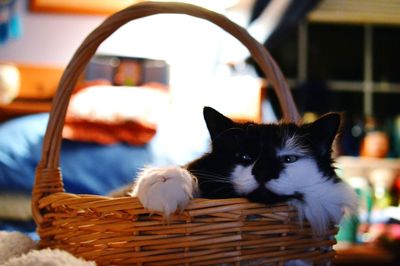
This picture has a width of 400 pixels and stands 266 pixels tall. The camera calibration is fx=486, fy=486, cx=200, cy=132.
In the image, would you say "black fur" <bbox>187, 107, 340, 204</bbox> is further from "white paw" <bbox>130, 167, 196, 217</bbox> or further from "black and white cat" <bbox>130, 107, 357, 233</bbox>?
"white paw" <bbox>130, 167, 196, 217</bbox>

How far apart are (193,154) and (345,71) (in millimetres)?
1713

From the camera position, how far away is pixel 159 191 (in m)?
0.65

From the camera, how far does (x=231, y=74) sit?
9.75ft

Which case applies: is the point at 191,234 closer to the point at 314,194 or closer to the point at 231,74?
the point at 314,194

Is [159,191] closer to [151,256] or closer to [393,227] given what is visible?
[151,256]

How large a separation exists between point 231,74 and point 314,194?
2297mm

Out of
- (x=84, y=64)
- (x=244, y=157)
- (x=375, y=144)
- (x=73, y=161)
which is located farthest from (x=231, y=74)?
(x=244, y=157)

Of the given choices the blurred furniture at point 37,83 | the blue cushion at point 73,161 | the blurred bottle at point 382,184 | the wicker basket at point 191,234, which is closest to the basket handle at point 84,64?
the wicker basket at point 191,234

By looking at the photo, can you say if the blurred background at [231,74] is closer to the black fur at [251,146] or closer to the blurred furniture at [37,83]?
the blurred furniture at [37,83]

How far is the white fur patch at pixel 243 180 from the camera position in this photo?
0.73 metres

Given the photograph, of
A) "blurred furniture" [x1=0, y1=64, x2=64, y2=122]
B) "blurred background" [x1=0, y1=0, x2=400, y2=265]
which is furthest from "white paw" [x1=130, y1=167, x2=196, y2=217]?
"blurred furniture" [x1=0, y1=64, x2=64, y2=122]

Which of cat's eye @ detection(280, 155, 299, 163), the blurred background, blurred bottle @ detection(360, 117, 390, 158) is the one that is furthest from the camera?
blurred bottle @ detection(360, 117, 390, 158)

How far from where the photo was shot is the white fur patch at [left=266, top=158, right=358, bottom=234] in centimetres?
70

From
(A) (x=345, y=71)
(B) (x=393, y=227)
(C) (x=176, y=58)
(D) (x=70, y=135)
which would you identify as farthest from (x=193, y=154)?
(A) (x=345, y=71)
